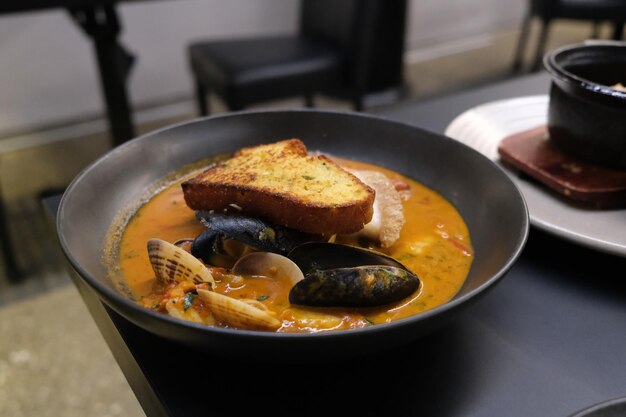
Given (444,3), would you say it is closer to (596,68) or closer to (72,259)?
(596,68)

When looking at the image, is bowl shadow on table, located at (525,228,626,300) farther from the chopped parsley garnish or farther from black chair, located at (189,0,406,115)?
black chair, located at (189,0,406,115)

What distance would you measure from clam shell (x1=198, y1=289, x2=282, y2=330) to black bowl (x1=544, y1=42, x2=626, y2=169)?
2.23 feet

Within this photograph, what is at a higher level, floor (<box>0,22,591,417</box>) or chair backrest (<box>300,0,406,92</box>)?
chair backrest (<box>300,0,406,92</box>)

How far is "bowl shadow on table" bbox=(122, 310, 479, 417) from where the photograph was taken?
2.19ft

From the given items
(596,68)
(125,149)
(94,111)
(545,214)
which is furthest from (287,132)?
(94,111)

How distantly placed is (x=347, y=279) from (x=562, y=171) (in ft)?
1.80

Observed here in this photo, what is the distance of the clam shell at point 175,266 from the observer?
74 centimetres

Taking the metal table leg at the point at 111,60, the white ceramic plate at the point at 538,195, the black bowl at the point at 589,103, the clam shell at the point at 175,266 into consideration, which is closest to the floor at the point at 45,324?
the metal table leg at the point at 111,60

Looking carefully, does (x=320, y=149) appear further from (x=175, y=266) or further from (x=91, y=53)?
(x=91, y=53)

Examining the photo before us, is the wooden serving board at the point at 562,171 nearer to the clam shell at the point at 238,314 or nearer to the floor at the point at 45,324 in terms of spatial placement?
the clam shell at the point at 238,314

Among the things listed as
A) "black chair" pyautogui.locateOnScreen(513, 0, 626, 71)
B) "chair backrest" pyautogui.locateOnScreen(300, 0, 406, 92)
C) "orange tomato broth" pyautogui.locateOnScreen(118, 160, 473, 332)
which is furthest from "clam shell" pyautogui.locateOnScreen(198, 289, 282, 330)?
"black chair" pyautogui.locateOnScreen(513, 0, 626, 71)

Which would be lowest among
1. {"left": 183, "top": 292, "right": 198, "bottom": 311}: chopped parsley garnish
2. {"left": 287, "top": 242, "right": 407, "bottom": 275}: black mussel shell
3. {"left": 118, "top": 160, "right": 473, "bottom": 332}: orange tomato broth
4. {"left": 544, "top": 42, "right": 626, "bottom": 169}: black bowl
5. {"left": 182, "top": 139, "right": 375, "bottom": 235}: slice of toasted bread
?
{"left": 118, "top": 160, "right": 473, "bottom": 332}: orange tomato broth

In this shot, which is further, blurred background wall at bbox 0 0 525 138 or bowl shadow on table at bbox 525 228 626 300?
blurred background wall at bbox 0 0 525 138

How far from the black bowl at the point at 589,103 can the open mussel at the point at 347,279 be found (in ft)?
1.61
